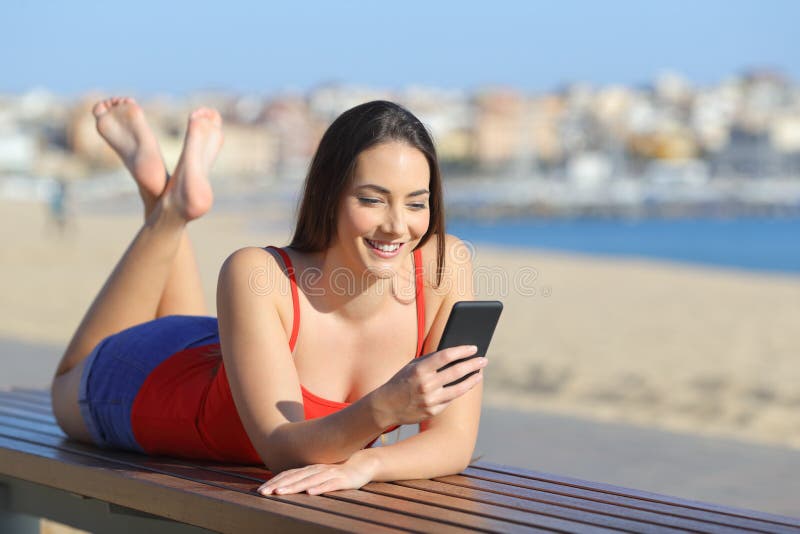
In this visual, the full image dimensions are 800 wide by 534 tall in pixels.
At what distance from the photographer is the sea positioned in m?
39.7

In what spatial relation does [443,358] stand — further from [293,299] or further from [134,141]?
[134,141]

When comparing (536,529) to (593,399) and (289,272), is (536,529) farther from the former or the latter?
(593,399)

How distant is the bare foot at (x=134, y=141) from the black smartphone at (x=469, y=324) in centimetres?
135

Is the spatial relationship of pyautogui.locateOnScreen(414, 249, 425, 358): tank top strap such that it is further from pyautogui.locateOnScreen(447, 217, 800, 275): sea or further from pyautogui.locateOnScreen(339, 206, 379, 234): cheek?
pyautogui.locateOnScreen(447, 217, 800, 275): sea

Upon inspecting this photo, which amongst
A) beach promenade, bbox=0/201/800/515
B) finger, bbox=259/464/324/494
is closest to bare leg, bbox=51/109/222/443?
beach promenade, bbox=0/201/800/515

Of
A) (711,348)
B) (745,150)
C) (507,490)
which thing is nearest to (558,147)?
(745,150)

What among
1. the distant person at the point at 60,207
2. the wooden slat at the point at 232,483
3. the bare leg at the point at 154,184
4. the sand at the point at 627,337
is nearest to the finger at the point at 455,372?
the wooden slat at the point at 232,483

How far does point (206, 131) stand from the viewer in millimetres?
3105

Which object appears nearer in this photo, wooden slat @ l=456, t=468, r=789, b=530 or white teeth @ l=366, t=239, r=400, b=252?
wooden slat @ l=456, t=468, r=789, b=530

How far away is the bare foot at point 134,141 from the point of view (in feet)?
9.88

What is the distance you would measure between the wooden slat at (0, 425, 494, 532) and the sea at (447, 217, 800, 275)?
30.3 meters

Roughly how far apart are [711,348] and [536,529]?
23.1 feet

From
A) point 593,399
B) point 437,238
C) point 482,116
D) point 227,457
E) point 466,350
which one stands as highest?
point 482,116

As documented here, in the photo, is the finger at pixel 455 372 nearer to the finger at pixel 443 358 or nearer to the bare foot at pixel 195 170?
the finger at pixel 443 358
